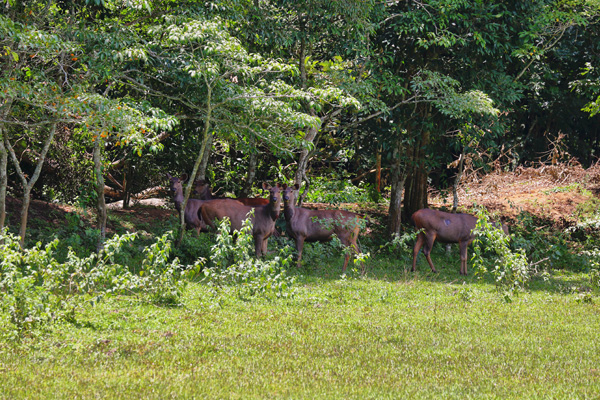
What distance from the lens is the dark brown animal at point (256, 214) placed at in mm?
14008

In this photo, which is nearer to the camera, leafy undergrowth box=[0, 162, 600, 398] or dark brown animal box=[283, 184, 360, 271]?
leafy undergrowth box=[0, 162, 600, 398]

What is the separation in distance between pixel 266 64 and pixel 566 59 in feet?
41.8

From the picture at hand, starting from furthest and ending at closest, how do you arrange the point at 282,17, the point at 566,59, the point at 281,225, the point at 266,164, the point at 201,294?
1. the point at 266,164
2. the point at 566,59
3. the point at 281,225
4. the point at 282,17
5. the point at 201,294

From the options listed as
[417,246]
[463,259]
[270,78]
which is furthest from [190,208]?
[463,259]

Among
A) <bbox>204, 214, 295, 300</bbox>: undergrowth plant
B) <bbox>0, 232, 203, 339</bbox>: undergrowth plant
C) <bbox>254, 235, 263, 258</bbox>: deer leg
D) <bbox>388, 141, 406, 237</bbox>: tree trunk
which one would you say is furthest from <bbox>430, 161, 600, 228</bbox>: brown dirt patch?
<bbox>0, 232, 203, 339</bbox>: undergrowth plant

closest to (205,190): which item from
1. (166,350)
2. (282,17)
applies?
(282,17)

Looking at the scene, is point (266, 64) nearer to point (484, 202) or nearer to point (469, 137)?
point (469, 137)

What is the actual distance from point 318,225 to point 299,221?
0.41 metres

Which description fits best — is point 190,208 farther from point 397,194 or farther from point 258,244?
point 397,194

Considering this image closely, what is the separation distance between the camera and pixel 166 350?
23.8ft

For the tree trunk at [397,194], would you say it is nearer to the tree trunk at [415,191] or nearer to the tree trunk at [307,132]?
the tree trunk at [415,191]

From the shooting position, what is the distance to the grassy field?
242 inches

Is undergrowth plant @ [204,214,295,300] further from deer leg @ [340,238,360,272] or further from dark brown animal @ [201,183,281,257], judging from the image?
deer leg @ [340,238,360,272]

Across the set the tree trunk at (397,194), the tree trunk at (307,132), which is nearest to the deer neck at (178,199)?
the tree trunk at (307,132)
